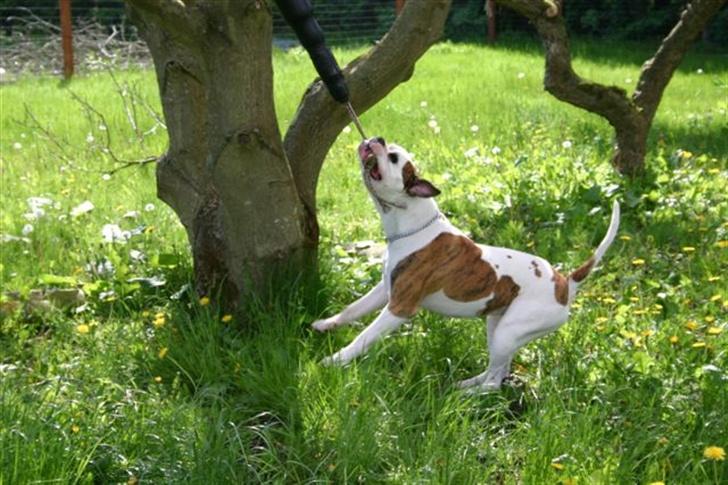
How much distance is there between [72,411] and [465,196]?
3.44 metres

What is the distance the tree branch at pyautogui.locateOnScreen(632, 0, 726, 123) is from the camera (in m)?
6.29

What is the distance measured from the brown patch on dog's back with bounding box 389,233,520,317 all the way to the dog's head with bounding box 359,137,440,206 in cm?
21

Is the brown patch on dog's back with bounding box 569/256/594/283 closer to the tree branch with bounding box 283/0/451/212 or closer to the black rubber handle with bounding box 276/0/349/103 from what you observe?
the black rubber handle with bounding box 276/0/349/103

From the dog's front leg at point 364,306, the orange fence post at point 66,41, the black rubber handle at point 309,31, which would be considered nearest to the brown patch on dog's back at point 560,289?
the dog's front leg at point 364,306

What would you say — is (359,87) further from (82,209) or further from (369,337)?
(82,209)

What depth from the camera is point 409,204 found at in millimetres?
3383

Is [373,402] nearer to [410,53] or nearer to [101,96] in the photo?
[410,53]

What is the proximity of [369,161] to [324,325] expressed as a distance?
75 cm

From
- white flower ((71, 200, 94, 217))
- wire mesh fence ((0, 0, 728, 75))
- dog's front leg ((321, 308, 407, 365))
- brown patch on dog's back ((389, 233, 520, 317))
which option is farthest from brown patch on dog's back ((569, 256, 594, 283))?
wire mesh fence ((0, 0, 728, 75))

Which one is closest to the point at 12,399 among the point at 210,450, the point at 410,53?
the point at 210,450

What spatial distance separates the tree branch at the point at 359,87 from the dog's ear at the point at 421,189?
1022mm

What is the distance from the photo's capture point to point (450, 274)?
3.38m

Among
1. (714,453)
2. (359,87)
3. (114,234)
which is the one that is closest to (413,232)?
(359,87)

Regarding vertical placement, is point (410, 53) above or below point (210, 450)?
above
